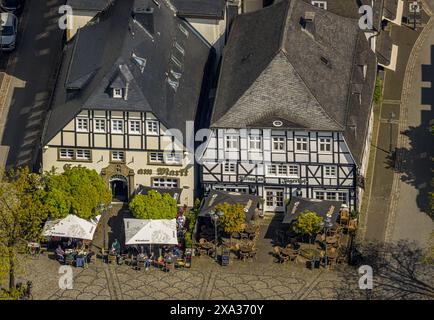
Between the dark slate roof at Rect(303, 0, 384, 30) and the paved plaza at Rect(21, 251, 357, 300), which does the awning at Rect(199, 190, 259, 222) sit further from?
the dark slate roof at Rect(303, 0, 384, 30)

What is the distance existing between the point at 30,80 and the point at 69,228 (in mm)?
27565

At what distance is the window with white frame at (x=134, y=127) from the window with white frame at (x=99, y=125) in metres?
2.33

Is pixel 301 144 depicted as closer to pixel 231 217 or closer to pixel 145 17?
pixel 231 217

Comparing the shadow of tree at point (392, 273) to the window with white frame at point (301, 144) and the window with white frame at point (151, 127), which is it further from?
the window with white frame at point (151, 127)

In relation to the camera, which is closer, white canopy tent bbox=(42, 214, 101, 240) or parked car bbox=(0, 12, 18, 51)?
white canopy tent bbox=(42, 214, 101, 240)

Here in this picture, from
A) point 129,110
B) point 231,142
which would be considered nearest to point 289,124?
point 231,142

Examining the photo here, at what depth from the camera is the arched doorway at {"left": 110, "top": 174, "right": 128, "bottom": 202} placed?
159625 mm

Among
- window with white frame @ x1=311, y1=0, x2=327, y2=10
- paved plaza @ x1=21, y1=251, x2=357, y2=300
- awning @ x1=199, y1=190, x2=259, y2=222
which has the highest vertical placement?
window with white frame @ x1=311, y1=0, x2=327, y2=10

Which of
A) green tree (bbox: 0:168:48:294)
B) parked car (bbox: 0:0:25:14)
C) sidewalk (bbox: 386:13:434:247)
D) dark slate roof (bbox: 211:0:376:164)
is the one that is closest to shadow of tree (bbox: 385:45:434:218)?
sidewalk (bbox: 386:13:434:247)

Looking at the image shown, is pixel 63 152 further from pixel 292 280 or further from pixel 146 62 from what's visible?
pixel 292 280

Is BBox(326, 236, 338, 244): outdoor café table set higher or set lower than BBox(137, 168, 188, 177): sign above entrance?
lower

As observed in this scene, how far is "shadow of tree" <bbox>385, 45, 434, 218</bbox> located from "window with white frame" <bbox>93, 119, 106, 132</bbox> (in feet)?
87.5

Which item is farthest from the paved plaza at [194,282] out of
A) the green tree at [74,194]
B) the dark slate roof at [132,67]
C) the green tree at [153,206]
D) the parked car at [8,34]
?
the parked car at [8,34]

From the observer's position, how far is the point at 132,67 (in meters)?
157
